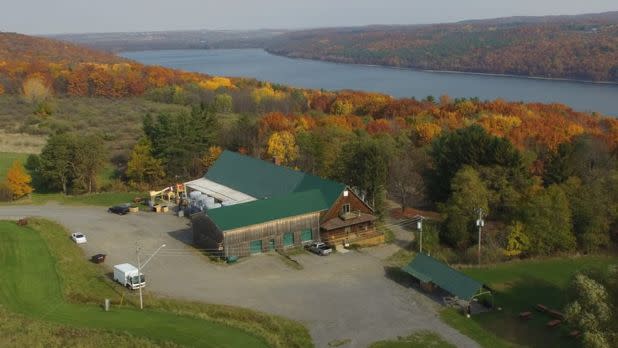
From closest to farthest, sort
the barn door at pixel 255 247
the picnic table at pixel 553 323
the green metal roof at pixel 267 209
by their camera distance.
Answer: the picnic table at pixel 553 323 < the green metal roof at pixel 267 209 < the barn door at pixel 255 247

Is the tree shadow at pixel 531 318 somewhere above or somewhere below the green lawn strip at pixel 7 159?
below

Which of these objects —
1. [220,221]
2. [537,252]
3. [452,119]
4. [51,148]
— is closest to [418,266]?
[537,252]

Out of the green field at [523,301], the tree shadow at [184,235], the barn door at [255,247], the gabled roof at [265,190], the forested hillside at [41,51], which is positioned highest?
the forested hillside at [41,51]

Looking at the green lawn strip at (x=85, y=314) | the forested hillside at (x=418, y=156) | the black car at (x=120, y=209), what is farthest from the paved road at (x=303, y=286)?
the forested hillside at (x=418, y=156)

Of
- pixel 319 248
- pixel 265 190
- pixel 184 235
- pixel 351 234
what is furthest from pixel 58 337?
pixel 265 190

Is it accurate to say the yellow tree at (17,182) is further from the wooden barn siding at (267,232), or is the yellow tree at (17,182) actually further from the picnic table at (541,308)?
the picnic table at (541,308)
